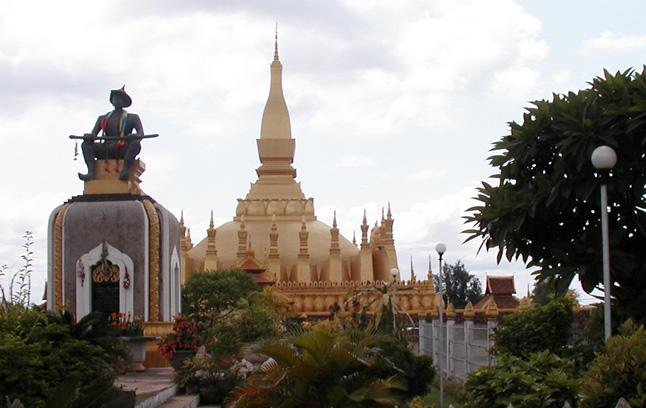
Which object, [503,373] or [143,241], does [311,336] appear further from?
[143,241]

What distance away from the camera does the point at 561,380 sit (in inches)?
373

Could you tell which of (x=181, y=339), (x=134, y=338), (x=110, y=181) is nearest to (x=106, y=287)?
(x=110, y=181)

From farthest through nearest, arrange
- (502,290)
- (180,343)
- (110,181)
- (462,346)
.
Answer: (502,290)
(110,181)
(462,346)
(180,343)

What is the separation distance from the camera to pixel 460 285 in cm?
5722

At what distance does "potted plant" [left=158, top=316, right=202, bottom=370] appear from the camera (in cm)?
1811

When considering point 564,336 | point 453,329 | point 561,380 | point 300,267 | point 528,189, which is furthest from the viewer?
point 300,267

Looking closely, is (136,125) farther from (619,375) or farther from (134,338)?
(619,375)

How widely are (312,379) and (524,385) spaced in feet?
7.82

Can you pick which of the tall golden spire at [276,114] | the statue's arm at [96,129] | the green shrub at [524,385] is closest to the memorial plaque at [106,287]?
the statue's arm at [96,129]

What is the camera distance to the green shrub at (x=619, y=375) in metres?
8.10

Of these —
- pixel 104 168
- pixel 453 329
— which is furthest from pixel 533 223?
pixel 104 168

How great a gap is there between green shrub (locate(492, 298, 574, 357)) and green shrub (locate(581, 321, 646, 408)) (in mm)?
5088

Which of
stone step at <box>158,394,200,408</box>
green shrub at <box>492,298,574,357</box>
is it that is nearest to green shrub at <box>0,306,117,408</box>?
stone step at <box>158,394,200,408</box>

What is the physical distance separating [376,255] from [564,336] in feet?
107
